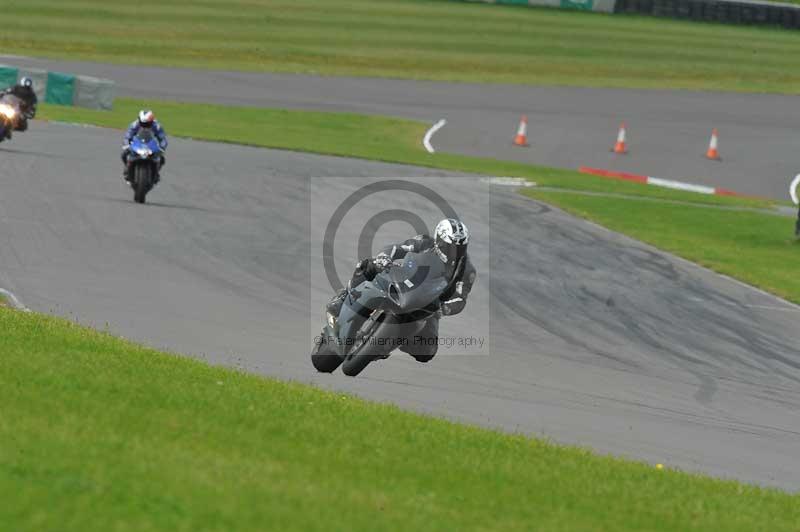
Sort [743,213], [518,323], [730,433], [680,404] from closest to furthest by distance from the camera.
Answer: [730,433]
[680,404]
[518,323]
[743,213]

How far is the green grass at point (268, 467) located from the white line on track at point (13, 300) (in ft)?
9.04

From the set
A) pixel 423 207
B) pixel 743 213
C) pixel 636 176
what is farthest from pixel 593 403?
pixel 636 176

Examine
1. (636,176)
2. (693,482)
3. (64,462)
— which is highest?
(64,462)

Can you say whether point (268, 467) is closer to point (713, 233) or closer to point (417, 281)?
point (417, 281)

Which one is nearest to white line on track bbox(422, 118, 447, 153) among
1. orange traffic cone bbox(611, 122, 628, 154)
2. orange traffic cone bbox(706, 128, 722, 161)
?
orange traffic cone bbox(611, 122, 628, 154)

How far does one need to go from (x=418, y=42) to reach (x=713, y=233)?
34328mm

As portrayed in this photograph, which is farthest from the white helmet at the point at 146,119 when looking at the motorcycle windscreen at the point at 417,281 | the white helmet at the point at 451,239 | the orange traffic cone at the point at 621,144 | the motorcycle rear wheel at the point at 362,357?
the orange traffic cone at the point at 621,144

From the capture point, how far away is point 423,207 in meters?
27.5

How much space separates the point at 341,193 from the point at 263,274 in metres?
9.54

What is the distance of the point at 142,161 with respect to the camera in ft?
77.5

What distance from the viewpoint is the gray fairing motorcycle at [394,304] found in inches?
483

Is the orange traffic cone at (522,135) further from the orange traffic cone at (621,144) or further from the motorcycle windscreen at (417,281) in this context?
the motorcycle windscreen at (417,281)

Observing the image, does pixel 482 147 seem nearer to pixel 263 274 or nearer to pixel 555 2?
pixel 263 274

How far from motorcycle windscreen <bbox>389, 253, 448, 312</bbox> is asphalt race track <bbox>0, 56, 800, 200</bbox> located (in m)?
26.0
